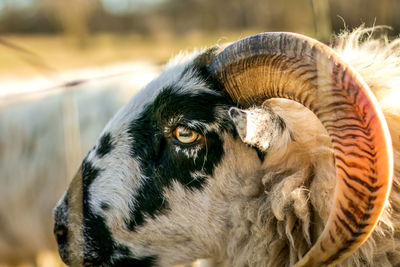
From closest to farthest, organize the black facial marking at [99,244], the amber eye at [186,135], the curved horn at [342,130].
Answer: the curved horn at [342,130] < the amber eye at [186,135] < the black facial marking at [99,244]

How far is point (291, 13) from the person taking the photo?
2194 centimetres

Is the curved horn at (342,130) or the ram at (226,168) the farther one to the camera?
the ram at (226,168)

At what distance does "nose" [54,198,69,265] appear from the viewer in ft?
7.14

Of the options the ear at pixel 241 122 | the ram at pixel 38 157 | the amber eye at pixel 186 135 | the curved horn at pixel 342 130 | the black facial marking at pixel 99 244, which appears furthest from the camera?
the ram at pixel 38 157

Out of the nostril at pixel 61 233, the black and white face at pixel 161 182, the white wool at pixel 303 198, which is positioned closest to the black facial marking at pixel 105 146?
the black and white face at pixel 161 182

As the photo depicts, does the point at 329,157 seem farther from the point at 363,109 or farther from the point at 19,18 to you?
the point at 19,18

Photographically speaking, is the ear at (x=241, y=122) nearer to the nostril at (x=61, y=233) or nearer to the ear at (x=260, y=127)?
the ear at (x=260, y=127)

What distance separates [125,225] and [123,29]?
35.1 meters

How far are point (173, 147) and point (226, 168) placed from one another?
28 centimetres

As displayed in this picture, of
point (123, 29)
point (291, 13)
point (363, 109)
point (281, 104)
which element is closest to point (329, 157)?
point (281, 104)

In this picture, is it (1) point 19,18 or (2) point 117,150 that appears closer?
(2) point 117,150

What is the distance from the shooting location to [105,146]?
220cm

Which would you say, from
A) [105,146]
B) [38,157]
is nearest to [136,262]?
[105,146]

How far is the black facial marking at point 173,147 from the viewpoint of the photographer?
203cm
